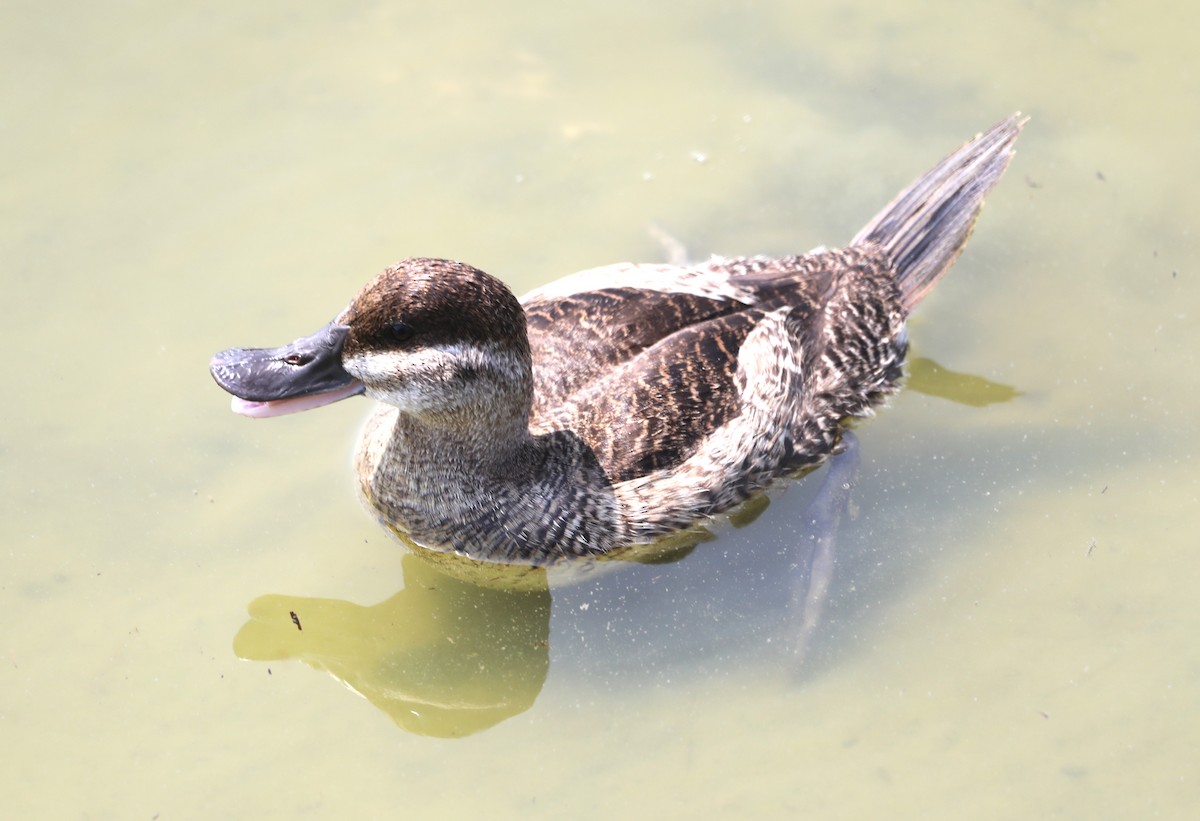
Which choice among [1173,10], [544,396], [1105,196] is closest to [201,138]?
[544,396]

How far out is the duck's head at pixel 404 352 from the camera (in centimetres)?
493

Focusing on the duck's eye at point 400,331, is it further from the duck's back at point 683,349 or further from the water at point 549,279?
the water at point 549,279

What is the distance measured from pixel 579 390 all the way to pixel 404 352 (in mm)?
984

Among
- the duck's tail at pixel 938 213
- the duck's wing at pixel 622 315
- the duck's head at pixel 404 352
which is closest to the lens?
the duck's head at pixel 404 352

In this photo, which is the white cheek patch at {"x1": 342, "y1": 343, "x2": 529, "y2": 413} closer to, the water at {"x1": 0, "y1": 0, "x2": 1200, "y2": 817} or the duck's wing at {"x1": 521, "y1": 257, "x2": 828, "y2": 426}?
the duck's wing at {"x1": 521, "y1": 257, "x2": 828, "y2": 426}

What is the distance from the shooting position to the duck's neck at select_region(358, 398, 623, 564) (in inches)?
219

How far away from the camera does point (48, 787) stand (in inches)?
206

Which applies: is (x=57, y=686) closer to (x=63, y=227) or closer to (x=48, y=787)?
(x=48, y=787)

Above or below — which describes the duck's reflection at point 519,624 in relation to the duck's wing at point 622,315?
below

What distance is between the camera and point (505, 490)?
18.5 ft

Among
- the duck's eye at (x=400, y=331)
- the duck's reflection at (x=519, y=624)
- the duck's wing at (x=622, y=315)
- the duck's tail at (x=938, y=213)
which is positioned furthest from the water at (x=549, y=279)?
the duck's eye at (x=400, y=331)

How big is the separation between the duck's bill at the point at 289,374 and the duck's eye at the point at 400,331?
0.19m

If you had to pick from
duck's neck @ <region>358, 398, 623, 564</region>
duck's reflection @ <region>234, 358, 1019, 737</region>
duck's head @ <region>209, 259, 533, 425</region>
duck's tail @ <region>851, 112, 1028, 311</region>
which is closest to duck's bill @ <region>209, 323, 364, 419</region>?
duck's head @ <region>209, 259, 533, 425</region>

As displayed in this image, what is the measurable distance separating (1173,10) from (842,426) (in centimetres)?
Answer: 407
